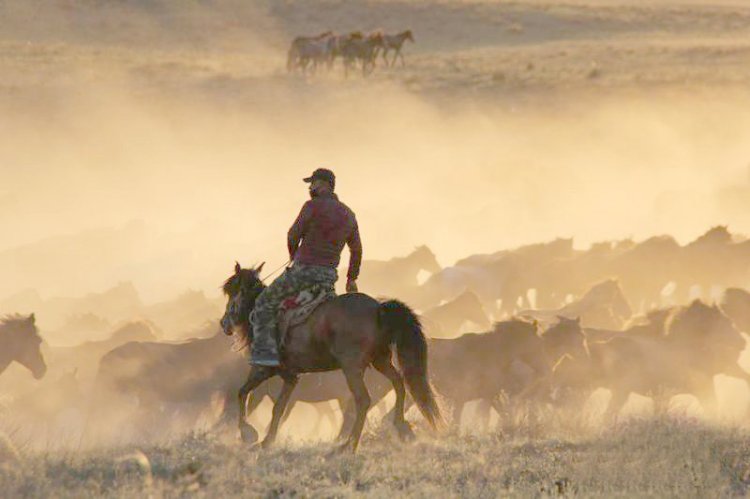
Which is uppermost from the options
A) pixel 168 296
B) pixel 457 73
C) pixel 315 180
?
pixel 457 73

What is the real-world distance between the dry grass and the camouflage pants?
0.84 meters

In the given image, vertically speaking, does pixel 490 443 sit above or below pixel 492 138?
below

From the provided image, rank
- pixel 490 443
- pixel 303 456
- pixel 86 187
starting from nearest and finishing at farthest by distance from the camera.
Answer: pixel 303 456
pixel 490 443
pixel 86 187

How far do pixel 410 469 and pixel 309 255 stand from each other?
1975 millimetres

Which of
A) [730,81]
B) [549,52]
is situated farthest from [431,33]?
[730,81]

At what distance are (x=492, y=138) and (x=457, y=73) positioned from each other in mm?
6901

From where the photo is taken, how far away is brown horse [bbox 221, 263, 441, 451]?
1141 cm

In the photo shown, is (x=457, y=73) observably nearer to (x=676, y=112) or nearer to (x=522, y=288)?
(x=676, y=112)

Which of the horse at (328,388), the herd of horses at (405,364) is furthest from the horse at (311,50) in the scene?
the horse at (328,388)

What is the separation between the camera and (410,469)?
10.9 m

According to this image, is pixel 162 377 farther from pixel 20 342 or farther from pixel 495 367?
pixel 495 367

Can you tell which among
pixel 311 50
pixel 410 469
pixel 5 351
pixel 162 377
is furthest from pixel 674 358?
pixel 311 50

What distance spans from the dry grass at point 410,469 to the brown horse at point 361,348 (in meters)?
0.37

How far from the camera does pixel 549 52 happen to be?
62.3 meters
